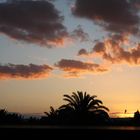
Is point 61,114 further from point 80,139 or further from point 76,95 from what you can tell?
point 80,139

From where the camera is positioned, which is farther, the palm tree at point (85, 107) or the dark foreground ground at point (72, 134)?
the palm tree at point (85, 107)

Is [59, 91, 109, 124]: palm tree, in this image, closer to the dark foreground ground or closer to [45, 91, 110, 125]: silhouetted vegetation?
[45, 91, 110, 125]: silhouetted vegetation

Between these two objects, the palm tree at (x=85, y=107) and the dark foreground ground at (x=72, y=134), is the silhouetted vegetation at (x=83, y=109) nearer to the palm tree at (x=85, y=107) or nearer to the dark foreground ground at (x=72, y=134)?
the palm tree at (x=85, y=107)

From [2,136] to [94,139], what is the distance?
2.86m

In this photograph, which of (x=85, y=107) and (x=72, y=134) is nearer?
(x=72, y=134)

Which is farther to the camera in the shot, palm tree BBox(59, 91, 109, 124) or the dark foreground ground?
palm tree BBox(59, 91, 109, 124)

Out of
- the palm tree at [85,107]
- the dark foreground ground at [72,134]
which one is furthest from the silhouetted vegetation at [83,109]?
the dark foreground ground at [72,134]

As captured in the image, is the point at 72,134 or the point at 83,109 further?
the point at 83,109

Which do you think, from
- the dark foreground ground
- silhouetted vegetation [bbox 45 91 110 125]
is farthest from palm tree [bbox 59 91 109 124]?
the dark foreground ground

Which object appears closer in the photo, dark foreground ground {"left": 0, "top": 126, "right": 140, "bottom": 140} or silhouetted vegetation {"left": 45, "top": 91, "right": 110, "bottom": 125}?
dark foreground ground {"left": 0, "top": 126, "right": 140, "bottom": 140}

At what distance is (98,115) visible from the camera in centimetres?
6359

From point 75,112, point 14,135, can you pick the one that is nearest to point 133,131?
point 14,135

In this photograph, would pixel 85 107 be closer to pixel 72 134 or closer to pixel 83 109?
pixel 83 109

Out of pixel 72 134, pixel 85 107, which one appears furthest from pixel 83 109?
pixel 72 134
